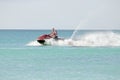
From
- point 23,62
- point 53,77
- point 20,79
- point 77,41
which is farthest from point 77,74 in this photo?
point 77,41

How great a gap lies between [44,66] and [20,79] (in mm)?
6253

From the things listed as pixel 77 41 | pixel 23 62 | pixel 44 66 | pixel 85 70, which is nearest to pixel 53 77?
pixel 85 70

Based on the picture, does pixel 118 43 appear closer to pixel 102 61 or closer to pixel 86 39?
pixel 86 39

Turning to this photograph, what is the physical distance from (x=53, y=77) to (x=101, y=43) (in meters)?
29.7

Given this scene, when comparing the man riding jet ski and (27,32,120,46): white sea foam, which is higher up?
the man riding jet ski

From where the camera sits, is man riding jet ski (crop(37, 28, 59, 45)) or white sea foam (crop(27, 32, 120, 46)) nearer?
man riding jet ski (crop(37, 28, 59, 45))

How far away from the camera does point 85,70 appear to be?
28.2 m

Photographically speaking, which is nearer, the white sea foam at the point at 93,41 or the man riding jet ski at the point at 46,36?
the man riding jet ski at the point at 46,36

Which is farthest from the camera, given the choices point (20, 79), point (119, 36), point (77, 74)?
point (119, 36)

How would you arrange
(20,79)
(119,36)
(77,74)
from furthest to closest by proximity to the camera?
(119,36), (77,74), (20,79)

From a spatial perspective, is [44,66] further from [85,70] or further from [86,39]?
[86,39]

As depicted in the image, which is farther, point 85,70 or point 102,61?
point 102,61

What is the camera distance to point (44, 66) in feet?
100

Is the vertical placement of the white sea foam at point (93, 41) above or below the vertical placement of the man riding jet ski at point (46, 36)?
below
